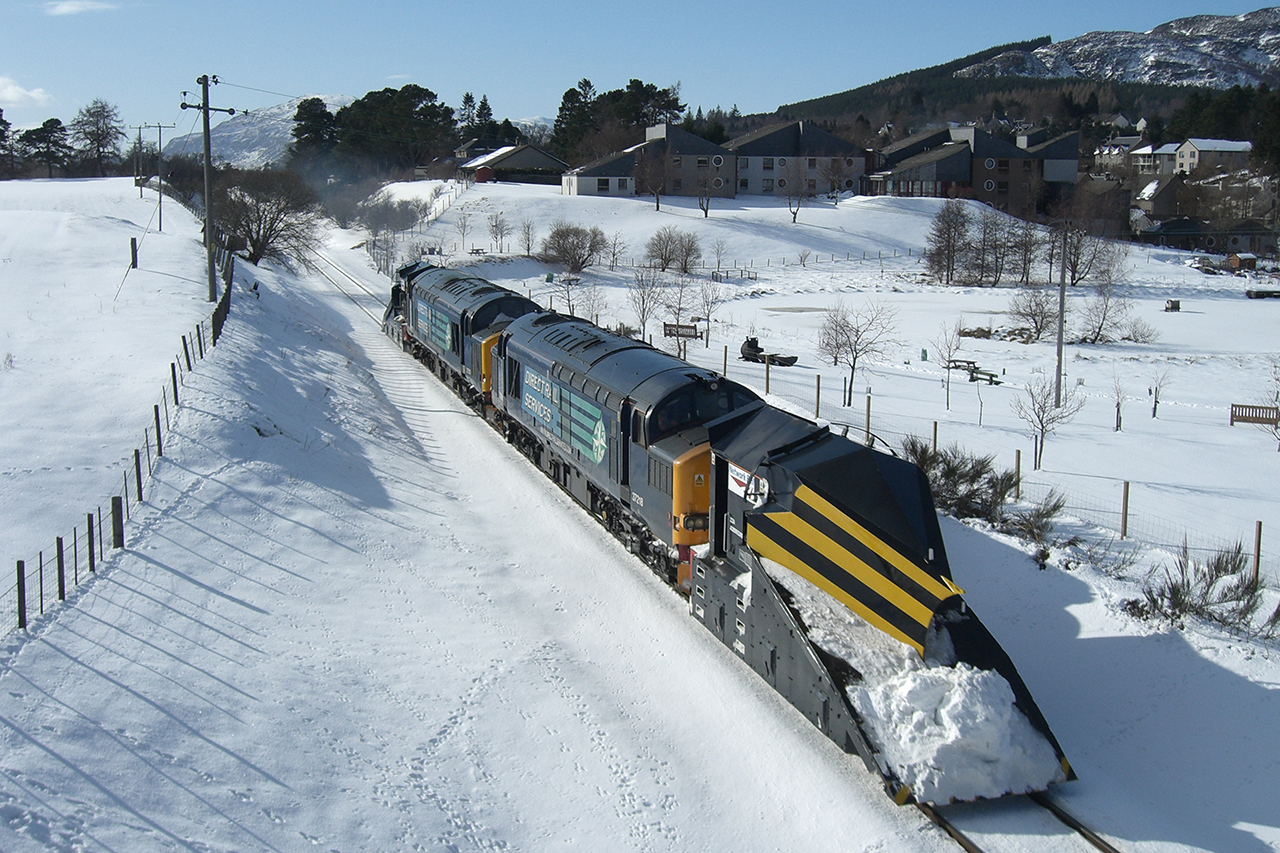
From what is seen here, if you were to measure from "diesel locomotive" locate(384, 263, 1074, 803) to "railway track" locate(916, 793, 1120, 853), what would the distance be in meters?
0.30

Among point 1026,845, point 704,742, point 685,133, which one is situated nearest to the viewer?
point 1026,845

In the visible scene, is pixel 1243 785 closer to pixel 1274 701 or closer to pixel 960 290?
pixel 1274 701

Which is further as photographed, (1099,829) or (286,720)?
(286,720)

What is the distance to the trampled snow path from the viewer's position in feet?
29.1

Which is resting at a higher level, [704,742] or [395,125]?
[395,125]

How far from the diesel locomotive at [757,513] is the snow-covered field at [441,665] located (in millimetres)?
679

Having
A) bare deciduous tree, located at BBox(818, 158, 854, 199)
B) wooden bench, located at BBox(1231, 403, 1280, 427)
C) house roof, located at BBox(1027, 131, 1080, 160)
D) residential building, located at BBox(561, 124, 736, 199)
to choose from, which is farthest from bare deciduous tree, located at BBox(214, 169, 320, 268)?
house roof, located at BBox(1027, 131, 1080, 160)

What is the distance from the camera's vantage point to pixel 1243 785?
9828 millimetres

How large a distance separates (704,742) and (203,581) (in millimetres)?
7807

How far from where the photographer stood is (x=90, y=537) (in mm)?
12602

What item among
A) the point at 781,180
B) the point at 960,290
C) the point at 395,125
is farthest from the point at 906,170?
the point at 395,125

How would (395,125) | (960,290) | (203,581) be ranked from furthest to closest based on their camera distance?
(395,125) → (960,290) → (203,581)

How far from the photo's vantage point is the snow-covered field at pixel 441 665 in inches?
359

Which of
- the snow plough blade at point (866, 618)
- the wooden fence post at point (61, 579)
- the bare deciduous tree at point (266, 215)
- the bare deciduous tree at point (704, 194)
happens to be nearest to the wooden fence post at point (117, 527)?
the wooden fence post at point (61, 579)
